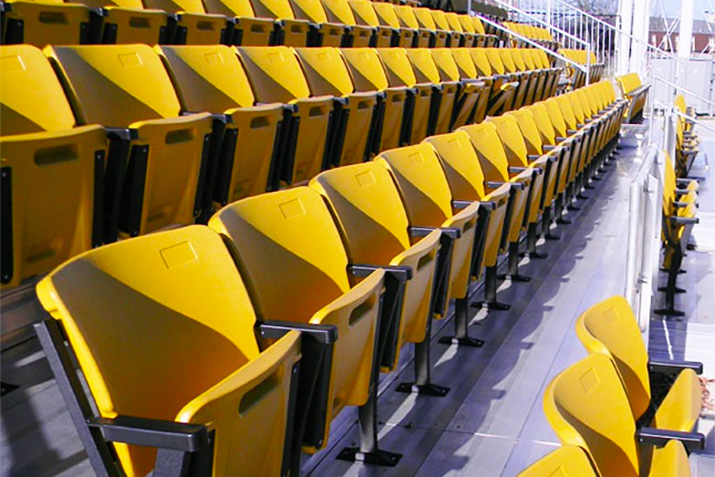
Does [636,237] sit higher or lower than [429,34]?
lower

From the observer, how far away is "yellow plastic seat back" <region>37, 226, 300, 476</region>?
0.49 m

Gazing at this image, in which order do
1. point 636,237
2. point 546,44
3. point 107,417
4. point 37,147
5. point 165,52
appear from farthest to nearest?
point 546,44 < point 165,52 < point 636,237 < point 37,147 < point 107,417

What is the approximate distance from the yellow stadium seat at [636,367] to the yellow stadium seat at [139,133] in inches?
18.3

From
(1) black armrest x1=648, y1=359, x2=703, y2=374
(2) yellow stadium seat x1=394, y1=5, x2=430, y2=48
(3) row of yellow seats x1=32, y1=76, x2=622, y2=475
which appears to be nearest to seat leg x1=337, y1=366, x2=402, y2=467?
(3) row of yellow seats x1=32, y1=76, x2=622, y2=475

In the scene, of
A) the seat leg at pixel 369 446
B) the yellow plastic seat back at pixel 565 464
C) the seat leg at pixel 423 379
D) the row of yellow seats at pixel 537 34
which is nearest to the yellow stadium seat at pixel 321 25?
the seat leg at pixel 423 379

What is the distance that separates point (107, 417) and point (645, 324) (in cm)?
74

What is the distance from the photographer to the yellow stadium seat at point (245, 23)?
151 centimetres

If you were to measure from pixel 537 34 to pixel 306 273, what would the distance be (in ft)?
11.7

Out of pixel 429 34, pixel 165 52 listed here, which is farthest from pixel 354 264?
pixel 429 34

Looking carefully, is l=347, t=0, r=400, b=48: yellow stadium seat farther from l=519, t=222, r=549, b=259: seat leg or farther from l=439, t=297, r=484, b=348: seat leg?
l=439, t=297, r=484, b=348: seat leg

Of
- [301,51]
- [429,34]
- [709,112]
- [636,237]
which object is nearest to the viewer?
[636,237]

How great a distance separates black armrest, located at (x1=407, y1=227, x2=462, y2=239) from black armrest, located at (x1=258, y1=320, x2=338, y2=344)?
0.31 meters

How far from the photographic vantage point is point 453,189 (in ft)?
3.80

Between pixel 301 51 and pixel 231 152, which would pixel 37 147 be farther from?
pixel 301 51
